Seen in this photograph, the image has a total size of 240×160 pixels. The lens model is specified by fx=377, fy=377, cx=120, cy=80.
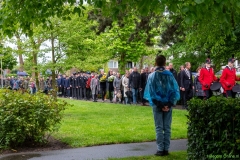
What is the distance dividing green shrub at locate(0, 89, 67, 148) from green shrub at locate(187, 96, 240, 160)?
3.92m

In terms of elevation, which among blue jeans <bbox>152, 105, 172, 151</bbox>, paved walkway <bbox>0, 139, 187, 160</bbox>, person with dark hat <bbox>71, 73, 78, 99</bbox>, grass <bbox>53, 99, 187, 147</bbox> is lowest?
paved walkway <bbox>0, 139, 187, 160</bbox>

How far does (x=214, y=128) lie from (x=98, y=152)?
10.8 ft

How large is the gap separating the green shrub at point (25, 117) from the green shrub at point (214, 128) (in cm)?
392

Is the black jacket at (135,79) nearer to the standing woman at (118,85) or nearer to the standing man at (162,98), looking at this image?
the standing woman at (118,85)

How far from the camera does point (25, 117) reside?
8695 mm

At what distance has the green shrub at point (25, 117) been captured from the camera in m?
8.62

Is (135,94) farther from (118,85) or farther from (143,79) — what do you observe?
(118,85)

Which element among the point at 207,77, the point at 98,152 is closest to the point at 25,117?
the point at 98,152

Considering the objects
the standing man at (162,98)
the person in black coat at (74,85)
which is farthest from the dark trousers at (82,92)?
the standing man at (162,98)

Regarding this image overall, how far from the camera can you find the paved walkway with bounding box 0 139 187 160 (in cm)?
780

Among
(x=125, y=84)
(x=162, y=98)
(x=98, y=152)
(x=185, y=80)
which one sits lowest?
(x=98, y=152)

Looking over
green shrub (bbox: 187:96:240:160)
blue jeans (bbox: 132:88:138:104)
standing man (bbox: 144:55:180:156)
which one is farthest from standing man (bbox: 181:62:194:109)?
green shrub (bbox: 187:96:240:160)

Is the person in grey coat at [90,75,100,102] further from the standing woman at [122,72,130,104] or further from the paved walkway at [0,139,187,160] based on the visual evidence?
the paved walkway at [0,139,187,160]

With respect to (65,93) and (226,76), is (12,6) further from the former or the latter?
(65,93)
